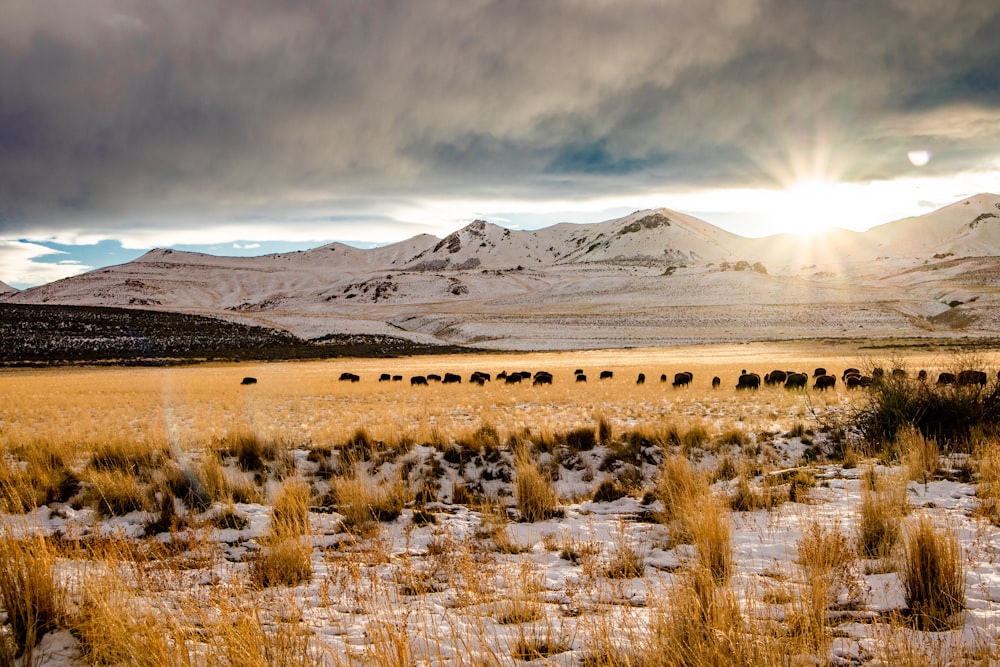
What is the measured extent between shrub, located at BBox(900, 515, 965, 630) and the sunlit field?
23 millimetres

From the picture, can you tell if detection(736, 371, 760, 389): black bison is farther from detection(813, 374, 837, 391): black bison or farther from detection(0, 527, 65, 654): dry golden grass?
detection(0, 527, 65, 654): dry golden grass

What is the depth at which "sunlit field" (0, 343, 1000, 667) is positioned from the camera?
3426 mm

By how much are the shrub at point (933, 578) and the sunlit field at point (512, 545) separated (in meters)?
0.02

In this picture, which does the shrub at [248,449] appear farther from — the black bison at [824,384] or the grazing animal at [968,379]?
the black bison at [824,384]

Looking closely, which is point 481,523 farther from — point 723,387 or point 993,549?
point 723,387

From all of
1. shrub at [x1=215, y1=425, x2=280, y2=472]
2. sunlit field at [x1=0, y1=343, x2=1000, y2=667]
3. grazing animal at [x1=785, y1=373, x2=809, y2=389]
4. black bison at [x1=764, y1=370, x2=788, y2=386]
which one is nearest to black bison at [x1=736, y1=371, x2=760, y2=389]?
grazing animal at [x1=785, y1=373, x2=809, y2=389]

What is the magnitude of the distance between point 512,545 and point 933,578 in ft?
11.2

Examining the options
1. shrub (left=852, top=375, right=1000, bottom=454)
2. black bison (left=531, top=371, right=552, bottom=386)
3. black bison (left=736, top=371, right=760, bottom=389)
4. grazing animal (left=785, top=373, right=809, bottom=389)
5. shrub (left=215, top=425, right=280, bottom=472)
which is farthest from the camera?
black bison (left=531, top=371, right=552, bottom=386)

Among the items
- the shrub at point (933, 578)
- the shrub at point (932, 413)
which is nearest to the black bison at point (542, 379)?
the shrub at point (932, 413)

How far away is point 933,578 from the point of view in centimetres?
395

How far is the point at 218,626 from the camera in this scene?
3.52 meters

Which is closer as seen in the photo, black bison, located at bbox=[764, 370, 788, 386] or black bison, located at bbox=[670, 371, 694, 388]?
black bison, located at bbox=[764, 370, 788, 386]

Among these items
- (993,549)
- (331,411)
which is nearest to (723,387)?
(331,411)

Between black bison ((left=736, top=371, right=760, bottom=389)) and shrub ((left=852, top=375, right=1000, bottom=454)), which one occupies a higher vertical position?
shrub ((left=852, top=375, right=1000, bottom=454))
